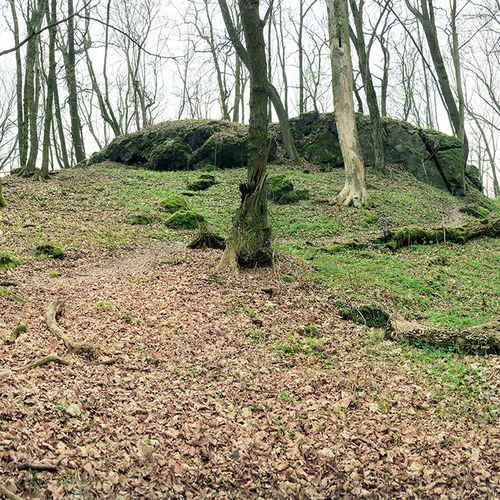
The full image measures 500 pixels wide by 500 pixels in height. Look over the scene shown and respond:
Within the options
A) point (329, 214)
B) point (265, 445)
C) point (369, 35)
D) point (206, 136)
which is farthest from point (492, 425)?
point (369, 35)

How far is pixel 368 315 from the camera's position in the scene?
7547 mm

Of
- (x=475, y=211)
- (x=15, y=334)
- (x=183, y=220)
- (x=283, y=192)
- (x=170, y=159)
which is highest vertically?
(x=170, y=159)

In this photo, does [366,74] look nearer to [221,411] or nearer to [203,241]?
A: [203,241]

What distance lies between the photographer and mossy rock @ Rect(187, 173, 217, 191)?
725 inches

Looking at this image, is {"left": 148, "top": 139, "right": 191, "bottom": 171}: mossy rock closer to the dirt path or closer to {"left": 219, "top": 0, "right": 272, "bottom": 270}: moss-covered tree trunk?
{"left": 219, "top": 0, "right": 272, "bottom": 270}: moss-covered tree trunk

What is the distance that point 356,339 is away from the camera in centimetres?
686

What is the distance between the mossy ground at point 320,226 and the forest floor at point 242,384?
103mm

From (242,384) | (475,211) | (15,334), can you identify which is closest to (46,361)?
(15,334)

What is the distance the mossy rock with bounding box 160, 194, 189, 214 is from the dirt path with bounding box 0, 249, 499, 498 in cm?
820

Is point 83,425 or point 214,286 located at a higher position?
point 214,286

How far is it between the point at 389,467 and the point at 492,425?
1309 millimetres

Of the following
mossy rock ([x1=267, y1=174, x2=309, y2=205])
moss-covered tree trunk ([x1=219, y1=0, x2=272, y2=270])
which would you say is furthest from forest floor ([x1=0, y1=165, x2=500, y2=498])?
mossy rock ([x1=267, y1=174, x2=309, y2=205])

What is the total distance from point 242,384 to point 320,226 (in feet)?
30.6

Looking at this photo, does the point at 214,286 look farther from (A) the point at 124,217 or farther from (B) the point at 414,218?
(B) the point at 414,218
